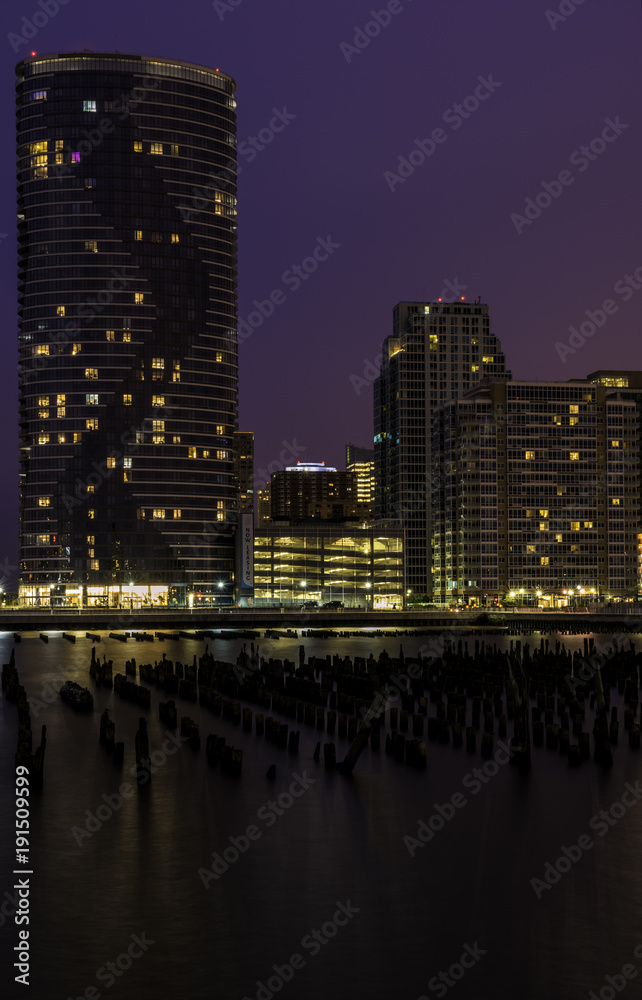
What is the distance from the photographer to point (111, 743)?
72.6 m

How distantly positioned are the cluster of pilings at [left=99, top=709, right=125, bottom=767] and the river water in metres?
1.09

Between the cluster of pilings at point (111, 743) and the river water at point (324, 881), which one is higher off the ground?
the cluster of pilings at point (111, 743)

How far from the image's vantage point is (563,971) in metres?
37.4

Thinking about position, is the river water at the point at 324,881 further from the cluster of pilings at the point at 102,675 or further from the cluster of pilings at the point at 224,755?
the cluster of pilings at the point at 102,675

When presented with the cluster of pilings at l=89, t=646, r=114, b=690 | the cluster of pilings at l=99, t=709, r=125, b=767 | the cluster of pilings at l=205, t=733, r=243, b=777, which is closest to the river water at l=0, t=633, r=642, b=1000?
the cluster of pilings at l=205, t=733, r=243, b=777

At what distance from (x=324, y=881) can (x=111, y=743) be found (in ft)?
96.0

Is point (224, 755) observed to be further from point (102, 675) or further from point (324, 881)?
point (102, 675)

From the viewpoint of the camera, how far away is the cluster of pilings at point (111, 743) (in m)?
71.1

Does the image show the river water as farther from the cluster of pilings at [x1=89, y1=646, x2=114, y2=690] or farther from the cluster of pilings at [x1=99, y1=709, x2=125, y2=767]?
the cluster of pilings at [x1=89, y1=646, x2=114, y2=690]

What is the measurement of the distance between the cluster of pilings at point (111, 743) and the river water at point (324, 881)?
109 centimetres

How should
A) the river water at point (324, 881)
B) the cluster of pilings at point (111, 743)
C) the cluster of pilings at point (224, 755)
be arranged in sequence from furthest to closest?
the cluster of pilings at point (111, 743) < the cluster of pilings at point (224, 755) < the river water at point (324, 881)

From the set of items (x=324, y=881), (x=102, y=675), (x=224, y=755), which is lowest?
(x=324, y=881)

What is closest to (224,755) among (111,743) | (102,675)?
(111,743)

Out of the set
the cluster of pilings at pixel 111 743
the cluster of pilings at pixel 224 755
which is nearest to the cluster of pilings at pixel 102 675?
the cluster of pilings at pixel 111 743
